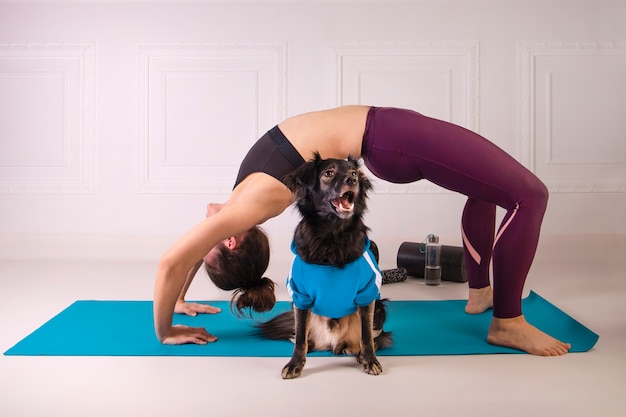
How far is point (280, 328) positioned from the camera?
115 inches

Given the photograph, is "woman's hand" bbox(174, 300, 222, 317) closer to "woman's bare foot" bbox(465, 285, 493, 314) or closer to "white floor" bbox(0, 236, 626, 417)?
"white floor" bbox(0, 236, 626, 417)

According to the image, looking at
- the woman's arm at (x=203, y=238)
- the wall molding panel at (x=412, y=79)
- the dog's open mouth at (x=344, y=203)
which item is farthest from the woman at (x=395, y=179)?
the wall molding panel at (x=412, y=79)

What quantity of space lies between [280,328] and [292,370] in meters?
0.52

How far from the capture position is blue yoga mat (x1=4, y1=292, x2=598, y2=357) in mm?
2736

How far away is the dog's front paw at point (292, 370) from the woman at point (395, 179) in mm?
547

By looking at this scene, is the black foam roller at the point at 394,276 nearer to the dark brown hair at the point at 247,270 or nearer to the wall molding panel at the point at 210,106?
the dark brown hair at the point at 247,270

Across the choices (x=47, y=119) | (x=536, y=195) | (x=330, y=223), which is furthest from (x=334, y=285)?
(x=47, y=119)

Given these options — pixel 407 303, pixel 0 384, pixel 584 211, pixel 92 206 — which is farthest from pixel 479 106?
pixel 0 384

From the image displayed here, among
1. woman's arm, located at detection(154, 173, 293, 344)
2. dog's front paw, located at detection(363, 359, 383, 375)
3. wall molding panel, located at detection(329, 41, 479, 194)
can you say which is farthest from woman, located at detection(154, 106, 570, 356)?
wall molding panel, located at detection(329, 41, 479, 194)

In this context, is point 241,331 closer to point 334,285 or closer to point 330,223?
point 334,285

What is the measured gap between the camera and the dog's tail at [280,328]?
2.90 meters

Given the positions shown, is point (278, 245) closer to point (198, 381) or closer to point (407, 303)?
point (407, 303)

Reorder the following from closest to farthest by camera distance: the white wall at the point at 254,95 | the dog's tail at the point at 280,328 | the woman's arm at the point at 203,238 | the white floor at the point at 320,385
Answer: the white floor at the point at 320,385
the woman's arm at the point at 203,238
the dog's tail at the point at 280,328
the white wall at the point at 254,95

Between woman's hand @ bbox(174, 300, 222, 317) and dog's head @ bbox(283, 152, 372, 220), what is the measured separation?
1.23 meters
